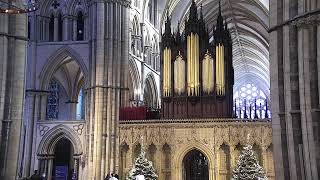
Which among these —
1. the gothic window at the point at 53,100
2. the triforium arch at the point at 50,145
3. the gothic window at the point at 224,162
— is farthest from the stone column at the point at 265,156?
the gothic window at the point at 53,100

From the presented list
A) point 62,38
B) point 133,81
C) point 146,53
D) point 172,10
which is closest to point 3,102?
point 62,38

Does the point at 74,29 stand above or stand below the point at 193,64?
above

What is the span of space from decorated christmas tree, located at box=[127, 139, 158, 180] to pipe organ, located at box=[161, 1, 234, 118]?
401 centimetres

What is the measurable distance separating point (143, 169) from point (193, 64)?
7170 millimetres

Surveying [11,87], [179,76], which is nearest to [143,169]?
[179,76]

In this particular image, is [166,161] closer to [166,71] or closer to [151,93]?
[166,71]

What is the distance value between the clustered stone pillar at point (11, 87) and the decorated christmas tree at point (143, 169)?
6.99 m

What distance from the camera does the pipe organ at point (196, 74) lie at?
28766mm

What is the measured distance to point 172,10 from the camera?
45.4 meters

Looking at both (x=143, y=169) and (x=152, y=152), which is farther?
(x=152, y=152)

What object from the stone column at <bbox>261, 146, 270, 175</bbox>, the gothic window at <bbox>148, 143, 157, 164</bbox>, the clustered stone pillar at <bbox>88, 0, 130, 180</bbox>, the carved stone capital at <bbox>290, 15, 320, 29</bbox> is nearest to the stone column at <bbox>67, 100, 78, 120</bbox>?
the clustered stone pillar at <bbox>88, 0, 130, 180</bbox>

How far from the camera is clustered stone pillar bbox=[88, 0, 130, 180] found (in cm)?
2886

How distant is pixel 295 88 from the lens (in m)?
17.5

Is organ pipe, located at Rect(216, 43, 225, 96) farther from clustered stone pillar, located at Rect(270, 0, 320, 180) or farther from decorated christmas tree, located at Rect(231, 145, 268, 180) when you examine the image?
clustered stone pillar, located at Rect(270, 0, 320, 180)
